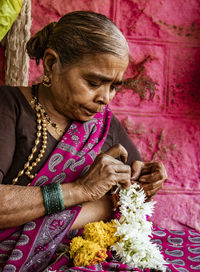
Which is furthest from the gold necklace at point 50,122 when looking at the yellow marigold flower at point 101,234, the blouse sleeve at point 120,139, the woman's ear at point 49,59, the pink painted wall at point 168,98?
the pink painted wall at point 168,98

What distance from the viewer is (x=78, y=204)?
1.41 m

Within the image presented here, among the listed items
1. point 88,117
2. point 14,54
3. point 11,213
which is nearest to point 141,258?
point 11,213

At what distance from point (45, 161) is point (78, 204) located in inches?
10.4

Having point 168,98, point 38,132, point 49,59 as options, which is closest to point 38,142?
point 38,132

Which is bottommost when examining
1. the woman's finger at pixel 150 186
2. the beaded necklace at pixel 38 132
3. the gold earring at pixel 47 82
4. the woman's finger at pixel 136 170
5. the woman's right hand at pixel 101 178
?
the woman's finger at pixel 150 186

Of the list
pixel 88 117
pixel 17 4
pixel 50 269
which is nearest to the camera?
pixel 50 269

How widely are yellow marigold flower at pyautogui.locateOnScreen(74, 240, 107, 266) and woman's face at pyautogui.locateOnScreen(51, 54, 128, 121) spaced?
644mm

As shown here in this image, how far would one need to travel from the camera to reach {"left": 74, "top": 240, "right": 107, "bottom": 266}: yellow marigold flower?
46.7 inches

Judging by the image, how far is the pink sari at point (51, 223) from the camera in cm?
126

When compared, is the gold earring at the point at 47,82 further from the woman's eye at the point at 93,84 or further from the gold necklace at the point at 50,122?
the woman's eye at the point at 93,84

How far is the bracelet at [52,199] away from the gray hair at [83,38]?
0.61 meters

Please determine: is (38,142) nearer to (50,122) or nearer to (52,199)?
(50,122)

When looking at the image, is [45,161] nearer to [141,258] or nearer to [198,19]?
[141,258]

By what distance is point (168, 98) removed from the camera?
226cm
